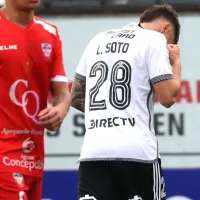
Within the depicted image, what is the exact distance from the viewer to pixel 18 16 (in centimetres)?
498

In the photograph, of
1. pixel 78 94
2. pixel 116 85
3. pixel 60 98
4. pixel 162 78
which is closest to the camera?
pixel 162 78

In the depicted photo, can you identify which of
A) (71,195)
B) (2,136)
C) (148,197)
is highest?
(2,136)

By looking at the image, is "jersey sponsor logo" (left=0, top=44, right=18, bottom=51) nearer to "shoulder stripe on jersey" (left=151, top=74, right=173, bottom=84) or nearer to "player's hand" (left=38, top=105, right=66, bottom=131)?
"player's hand" (left=38, top=105, right=66, bottom=131)

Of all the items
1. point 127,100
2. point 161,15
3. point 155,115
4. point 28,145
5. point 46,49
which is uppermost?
point 161,15

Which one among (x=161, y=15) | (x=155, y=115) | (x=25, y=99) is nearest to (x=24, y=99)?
(x=25, y=99)

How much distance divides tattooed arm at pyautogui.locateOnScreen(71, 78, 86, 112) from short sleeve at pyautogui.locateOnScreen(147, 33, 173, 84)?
1.89 feet

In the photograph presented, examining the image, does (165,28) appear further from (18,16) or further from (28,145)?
(28,145)

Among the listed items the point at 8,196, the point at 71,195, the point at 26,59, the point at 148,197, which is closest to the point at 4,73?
the point at 26,59

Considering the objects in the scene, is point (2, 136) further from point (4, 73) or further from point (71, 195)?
point (71, 195)

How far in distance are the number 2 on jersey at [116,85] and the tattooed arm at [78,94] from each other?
0.32m

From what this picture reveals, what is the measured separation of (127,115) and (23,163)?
0.60 meters

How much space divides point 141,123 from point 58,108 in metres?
0.43

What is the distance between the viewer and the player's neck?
4969 mm

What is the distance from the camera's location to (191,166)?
7449 mm
